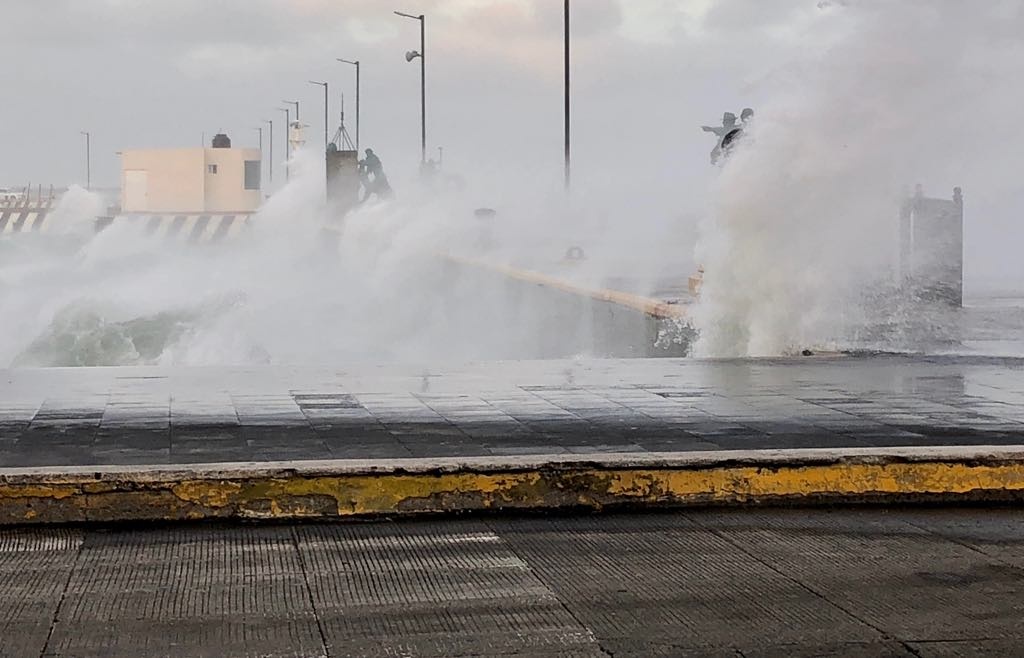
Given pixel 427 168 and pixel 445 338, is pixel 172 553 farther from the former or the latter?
pixel 427 168

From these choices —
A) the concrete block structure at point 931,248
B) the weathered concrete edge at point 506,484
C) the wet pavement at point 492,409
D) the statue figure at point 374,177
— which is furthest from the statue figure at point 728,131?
the statue figure at point 374,177

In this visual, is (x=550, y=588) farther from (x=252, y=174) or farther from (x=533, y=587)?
(x=252, y=174)

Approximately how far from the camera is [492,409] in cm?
963

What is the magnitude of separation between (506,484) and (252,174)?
397ft

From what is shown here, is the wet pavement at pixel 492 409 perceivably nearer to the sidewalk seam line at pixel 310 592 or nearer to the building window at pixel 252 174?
the sidewalk seam line at pixel 310 592

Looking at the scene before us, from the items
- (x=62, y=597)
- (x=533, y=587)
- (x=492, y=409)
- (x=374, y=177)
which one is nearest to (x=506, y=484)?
(x=533, y=587)

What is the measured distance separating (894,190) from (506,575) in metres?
13.8

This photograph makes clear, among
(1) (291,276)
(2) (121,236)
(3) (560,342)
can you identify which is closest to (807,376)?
(3) (560,342)

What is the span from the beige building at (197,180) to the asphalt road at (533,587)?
11801 cm

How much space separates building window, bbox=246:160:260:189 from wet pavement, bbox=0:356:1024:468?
114209mm

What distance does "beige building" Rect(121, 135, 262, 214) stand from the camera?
123 metres

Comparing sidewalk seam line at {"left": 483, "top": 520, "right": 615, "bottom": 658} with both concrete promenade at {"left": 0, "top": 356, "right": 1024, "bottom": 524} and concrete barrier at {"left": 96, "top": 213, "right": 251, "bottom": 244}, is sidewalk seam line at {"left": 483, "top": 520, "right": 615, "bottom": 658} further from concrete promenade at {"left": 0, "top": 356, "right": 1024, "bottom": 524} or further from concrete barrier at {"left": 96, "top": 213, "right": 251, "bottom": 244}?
concrete barrier at {"left": 96, "top": 213, "right": 251, "bottom": 244}

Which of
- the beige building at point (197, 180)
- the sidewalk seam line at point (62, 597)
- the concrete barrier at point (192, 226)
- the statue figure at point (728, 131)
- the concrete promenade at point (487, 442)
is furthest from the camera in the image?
the beige building at point (197, 180)

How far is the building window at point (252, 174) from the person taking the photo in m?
125
